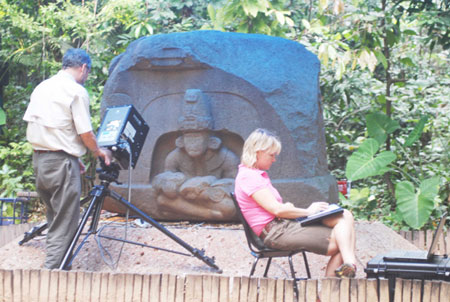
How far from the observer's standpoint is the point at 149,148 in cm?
521

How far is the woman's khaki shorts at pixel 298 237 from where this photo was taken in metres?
3.00

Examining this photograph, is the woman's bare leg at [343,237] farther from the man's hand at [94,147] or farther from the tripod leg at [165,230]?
the man's hand at [94,147]

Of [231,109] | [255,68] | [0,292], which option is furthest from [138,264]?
[255,68]

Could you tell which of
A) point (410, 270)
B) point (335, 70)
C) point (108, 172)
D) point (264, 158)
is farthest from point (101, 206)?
A: point (335, 70)

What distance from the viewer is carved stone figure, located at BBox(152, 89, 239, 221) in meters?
4.93

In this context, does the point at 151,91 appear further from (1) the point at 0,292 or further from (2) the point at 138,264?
(1) the point at 0,292

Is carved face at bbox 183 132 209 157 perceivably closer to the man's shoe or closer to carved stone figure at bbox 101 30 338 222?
carved stone figure at bbox 101 30 338 222

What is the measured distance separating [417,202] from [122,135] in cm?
325

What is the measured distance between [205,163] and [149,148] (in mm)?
564

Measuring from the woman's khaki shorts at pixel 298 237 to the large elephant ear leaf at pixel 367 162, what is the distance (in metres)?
2.82

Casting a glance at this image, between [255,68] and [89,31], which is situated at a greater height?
[89,31]

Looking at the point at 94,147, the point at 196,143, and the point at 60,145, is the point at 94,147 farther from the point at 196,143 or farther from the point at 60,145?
the point at 196,143

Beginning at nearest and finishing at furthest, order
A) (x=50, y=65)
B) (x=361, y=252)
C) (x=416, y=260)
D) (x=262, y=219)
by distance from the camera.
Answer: (x=416, y=260) < (x=262, y=219) < (x=361, y=252) < (x=50, y=65)

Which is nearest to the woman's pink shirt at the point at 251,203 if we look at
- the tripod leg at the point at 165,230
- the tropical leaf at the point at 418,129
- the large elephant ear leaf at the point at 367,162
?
the tripod leg at the point at 165,230
